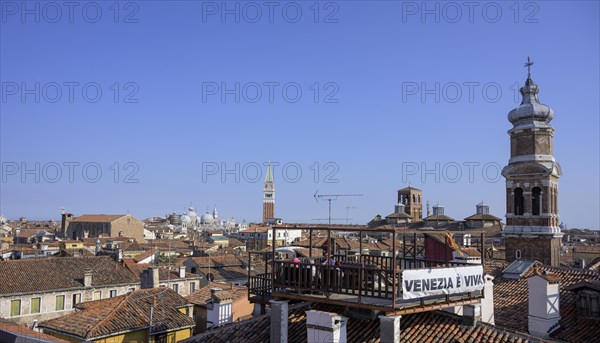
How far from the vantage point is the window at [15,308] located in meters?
30.7

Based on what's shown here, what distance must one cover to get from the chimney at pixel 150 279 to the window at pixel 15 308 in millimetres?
7830

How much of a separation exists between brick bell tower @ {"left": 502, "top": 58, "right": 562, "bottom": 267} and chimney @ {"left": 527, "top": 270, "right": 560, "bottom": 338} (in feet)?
62.0

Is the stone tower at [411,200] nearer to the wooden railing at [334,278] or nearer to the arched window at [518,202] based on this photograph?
the arched window at [518,202]

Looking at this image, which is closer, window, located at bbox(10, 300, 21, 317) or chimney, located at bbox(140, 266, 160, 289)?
window, located at bbox(10, 300, 21, 317)

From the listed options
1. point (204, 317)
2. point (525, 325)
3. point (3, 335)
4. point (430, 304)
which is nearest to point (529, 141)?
point (525, 325)

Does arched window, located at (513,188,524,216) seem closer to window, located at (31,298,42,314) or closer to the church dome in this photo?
the church dome

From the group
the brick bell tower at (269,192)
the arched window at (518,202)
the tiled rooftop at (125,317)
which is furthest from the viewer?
the brick bell tower at (269,192)

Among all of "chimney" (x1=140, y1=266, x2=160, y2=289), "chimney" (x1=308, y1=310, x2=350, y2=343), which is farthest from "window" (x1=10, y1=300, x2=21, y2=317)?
"chimney" (x1=308, y1=310, x2=350, y2=343)

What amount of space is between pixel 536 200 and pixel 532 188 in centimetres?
84

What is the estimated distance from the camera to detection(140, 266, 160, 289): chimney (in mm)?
34812

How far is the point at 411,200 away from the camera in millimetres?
105500

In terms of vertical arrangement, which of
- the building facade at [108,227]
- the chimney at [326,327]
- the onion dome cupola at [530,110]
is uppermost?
the onion dome cupola at [530,110]

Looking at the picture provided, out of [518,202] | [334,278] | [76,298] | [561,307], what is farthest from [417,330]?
[76,298]

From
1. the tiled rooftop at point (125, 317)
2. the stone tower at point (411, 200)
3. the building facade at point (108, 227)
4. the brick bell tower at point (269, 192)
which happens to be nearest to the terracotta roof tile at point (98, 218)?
the building facade at point (108, 227)
